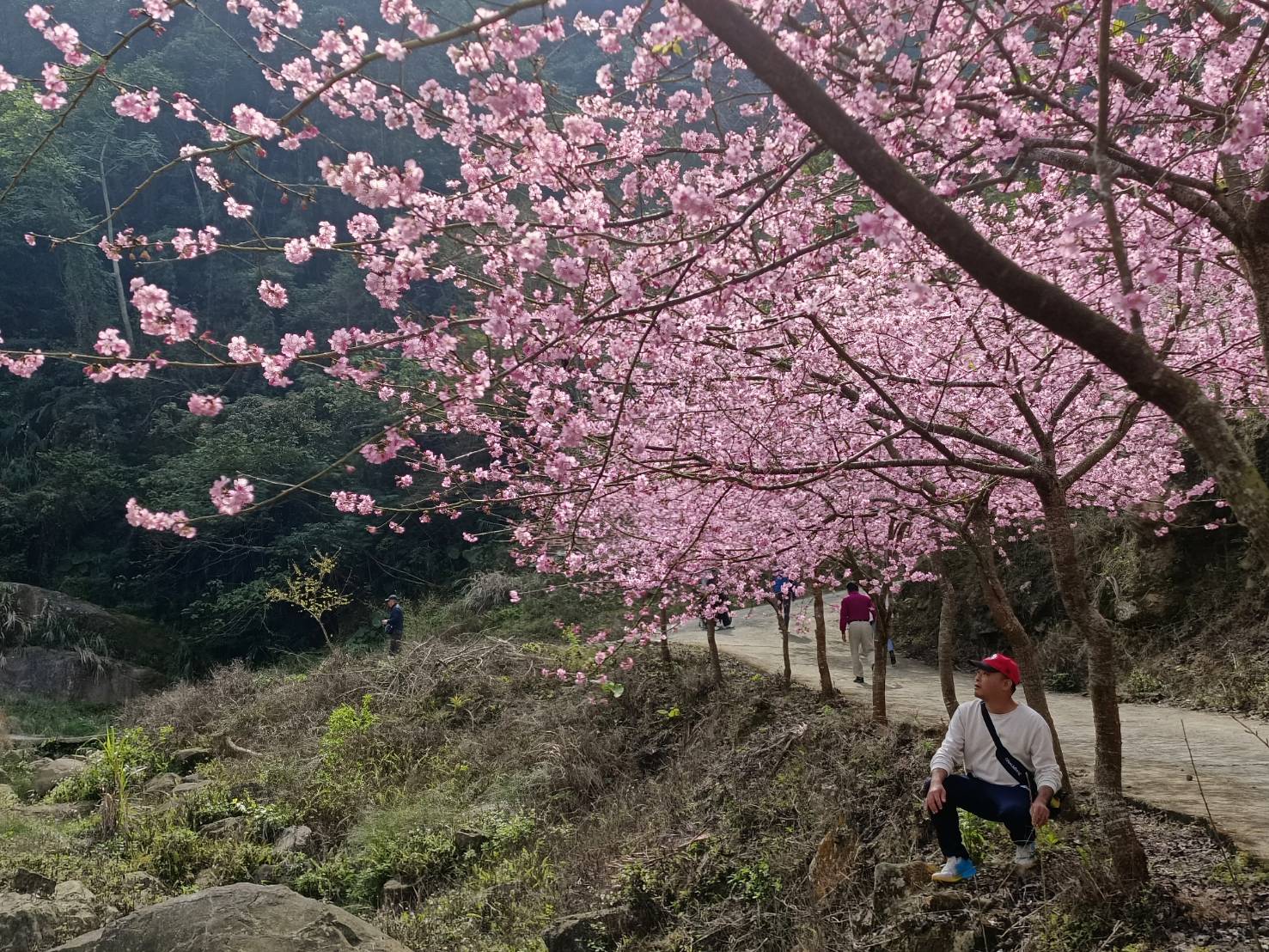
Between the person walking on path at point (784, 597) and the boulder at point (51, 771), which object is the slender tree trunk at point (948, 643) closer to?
the person walking on path at point (784, 597)

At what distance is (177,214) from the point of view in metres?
34.8

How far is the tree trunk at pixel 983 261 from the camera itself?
2199 mm

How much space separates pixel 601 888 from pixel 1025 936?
377 centimetres

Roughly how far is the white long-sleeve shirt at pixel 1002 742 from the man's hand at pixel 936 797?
0.29 ft

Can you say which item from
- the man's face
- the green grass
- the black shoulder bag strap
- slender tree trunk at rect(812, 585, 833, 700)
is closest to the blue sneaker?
the black shoulder bag strap

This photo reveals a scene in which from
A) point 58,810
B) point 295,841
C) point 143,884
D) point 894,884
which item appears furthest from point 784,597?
point 58,810

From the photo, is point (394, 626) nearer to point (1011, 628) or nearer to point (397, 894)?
point (397, 894)

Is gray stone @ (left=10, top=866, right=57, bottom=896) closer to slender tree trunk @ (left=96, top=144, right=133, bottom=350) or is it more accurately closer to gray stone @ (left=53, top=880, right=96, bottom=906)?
gray stone @ (left=53, top=880, right=96, bottom=906)

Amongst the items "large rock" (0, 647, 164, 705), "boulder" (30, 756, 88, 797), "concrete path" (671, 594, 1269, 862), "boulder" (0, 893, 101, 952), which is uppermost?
"concrete path" (671, 594, 1269, 862)

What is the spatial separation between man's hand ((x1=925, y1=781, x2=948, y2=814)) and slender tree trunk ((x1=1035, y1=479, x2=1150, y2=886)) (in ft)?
2.28

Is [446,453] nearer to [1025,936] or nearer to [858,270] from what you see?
[858,270]

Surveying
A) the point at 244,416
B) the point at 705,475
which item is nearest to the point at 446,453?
the point at 244,416

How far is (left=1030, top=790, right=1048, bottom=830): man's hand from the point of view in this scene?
3.64m

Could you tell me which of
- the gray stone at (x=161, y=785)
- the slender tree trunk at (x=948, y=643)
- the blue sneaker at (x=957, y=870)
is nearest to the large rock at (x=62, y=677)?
the gray stone at (x=161, y=785)
